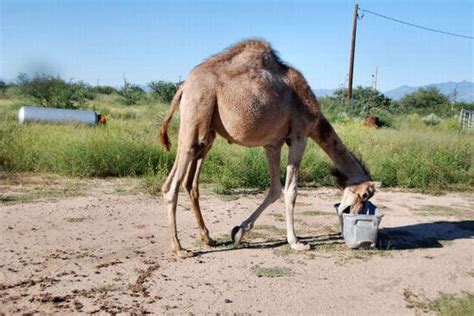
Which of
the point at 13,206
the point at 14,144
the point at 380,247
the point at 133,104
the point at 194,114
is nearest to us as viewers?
the point at 194,114

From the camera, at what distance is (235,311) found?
185 inches

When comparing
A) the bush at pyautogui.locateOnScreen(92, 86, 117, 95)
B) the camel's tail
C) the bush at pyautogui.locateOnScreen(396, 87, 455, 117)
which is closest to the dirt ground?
the camel's tail

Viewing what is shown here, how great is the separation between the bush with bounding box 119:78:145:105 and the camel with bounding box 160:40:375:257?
31712mm

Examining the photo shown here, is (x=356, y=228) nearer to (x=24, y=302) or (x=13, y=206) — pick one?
(x=24, y=302)

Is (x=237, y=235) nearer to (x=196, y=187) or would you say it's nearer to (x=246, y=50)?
(x=196, y=187)

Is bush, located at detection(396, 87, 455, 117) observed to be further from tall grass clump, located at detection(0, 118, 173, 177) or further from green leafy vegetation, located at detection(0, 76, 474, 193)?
tall grass clump, located at detection(0, 118, 173, 177)

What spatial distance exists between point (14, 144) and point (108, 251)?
19.5 feet

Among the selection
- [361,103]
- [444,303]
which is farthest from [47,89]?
[444,303]

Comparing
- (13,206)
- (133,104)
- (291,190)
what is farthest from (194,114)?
(133,104)

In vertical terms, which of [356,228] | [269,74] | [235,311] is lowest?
[235,311]

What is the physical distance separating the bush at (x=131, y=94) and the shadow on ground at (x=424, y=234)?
3154cm

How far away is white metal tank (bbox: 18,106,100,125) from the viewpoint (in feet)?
50.0

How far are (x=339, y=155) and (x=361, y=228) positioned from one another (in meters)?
1.25

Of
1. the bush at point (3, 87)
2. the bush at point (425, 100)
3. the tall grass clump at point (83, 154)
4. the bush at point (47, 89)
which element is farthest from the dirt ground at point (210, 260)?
the bush at point (425, 100)
